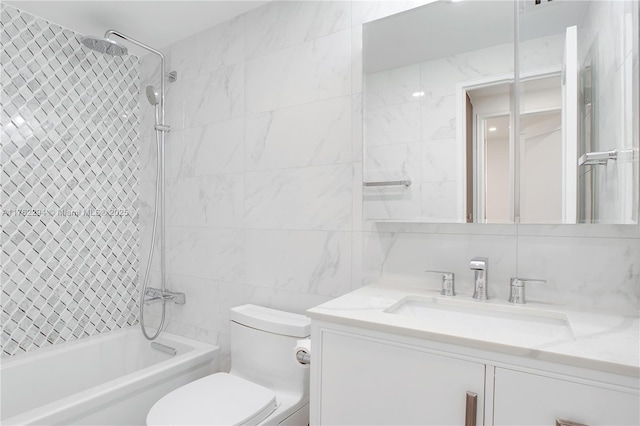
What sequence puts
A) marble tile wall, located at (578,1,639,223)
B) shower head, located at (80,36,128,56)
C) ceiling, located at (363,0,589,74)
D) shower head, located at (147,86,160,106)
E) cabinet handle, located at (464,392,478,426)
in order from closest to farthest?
cabinet handle, located at (464,392,478,426) < marble tile wall, located at (578,1,639,223) < ceiling, located at (363,0,589,74) < shower head, located at (80,36,128,56) < shower head, located at (147,86,160,106)

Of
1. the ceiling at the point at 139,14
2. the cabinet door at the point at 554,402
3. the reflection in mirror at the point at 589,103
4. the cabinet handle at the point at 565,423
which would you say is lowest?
the cabinet handle at the point at 565,423

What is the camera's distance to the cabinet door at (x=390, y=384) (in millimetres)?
936

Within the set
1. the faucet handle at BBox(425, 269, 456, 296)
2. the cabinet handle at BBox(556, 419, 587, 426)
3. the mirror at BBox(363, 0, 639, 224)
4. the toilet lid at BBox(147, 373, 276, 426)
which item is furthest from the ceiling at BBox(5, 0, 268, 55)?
the cabinet handle at BBox(556, 419, 587, 426)

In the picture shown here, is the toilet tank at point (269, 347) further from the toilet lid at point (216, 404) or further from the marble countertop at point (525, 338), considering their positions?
the marble countertop at point (525, 338)

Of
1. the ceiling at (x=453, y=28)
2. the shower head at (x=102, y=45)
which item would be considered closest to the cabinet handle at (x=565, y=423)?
the ceiling at (x=453, y=28)

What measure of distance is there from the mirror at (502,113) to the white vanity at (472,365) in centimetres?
33

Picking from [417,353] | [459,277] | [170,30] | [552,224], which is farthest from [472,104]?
[170,30]

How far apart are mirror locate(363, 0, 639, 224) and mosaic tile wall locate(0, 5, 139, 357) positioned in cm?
176

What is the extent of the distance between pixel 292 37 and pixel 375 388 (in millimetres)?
1622

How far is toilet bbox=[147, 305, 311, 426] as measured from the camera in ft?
4.40

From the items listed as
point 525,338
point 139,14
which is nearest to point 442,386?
point 525,338

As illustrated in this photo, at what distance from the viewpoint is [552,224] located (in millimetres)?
1232

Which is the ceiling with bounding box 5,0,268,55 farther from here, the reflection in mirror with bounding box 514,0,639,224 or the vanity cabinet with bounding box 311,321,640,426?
the vanity cabinet with bounding box 311,321,640,426

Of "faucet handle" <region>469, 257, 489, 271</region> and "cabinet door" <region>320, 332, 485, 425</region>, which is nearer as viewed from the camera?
"cabinet door" <region>320, 332, 485, 425</region>
